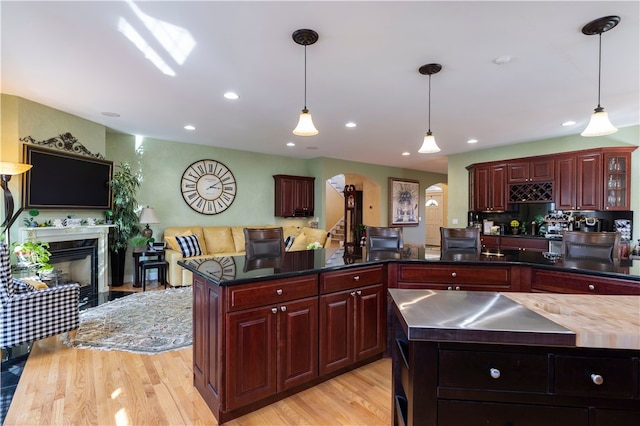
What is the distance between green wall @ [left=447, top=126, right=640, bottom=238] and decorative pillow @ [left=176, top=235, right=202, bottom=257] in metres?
5.61

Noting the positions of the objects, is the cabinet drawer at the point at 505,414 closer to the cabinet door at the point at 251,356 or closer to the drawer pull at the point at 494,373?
the drawer pull at the point at 494,373

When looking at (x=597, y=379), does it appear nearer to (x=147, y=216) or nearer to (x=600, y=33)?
(x=600, y=33)

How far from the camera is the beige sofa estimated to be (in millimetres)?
5275

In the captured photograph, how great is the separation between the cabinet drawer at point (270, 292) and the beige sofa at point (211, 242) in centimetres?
362

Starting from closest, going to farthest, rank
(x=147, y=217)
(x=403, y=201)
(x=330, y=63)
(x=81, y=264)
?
(x=330, y=63), (x=81, y=264), (x=147, y=217), (x=403, y=201)

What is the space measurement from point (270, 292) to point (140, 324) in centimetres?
250

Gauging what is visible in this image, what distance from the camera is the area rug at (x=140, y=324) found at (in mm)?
3055

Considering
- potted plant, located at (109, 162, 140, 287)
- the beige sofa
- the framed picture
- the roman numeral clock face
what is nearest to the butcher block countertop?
the beige sofa

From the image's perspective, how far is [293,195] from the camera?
7441mm

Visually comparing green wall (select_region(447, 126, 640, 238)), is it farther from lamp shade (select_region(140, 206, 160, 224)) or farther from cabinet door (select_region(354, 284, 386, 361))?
lamp shade (select_region(140, 206, 160, 224))

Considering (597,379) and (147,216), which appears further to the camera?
(147,216)

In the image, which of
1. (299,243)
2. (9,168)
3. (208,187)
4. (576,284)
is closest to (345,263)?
(576,284)

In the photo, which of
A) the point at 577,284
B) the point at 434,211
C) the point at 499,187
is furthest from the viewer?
the point at 434,211

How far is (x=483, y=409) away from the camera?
3.32 ft
